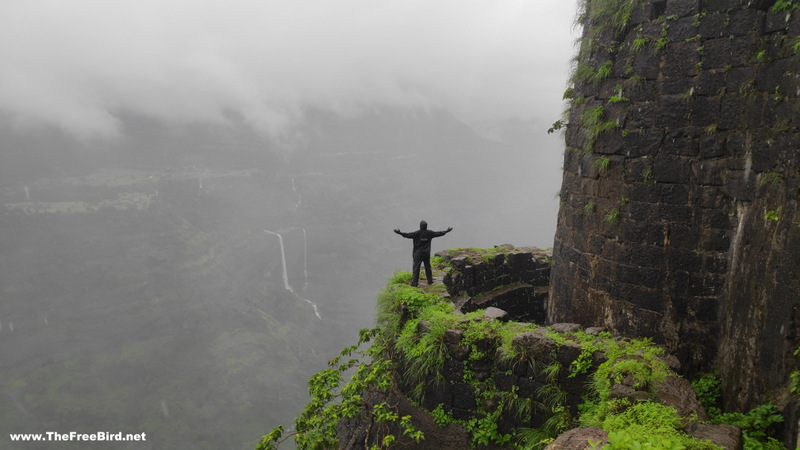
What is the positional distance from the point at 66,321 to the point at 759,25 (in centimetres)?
9847

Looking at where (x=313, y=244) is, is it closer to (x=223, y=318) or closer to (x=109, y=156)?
(x=223, y=318)

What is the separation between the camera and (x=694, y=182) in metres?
6.60

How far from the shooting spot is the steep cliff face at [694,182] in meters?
5.46

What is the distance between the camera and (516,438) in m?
6.95

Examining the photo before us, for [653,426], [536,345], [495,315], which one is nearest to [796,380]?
[653,426]

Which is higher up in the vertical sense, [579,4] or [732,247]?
[579,4]

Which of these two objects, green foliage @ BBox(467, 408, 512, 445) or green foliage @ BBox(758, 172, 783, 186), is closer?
green foliage @ BBox(758, 172, 783, 186)

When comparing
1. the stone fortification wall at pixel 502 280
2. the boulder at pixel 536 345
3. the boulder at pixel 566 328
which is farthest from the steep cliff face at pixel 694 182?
the stone fortification wall at pixel 502 280

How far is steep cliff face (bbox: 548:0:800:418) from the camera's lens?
546cm

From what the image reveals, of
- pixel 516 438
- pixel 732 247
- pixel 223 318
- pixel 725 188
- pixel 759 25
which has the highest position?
pixel 759 25

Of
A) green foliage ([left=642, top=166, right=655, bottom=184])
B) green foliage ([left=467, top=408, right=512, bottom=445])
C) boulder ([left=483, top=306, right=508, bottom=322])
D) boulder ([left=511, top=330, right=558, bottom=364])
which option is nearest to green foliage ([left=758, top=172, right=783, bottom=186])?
green foliage ([left=642, top=166, right=655, bottom=184])

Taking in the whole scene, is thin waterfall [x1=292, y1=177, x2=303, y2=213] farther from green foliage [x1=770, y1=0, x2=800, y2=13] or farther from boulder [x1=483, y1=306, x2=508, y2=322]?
green foliage [x1=770, y1=0, x2=800, y2=13]

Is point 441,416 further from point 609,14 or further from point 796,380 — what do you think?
point 609,14

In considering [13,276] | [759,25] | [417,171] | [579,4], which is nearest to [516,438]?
[759,25]
